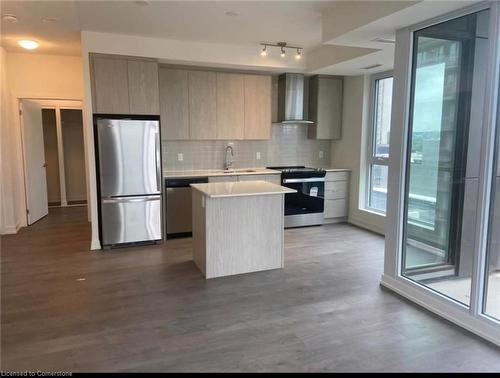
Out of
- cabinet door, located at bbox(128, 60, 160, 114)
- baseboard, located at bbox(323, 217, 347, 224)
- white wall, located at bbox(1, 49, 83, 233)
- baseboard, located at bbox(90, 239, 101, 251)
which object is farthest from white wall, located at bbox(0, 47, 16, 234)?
baseboard, located at bbox(323, 217, 347, 224)

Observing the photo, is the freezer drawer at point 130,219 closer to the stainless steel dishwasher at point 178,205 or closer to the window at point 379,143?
the stainless steel dishwasher at point 178,205

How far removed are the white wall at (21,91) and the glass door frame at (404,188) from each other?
5066 mm

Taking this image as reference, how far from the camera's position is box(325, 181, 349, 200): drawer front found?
6148 millimetres

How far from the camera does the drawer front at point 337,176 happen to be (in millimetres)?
6133

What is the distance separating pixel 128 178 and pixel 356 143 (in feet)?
12.0

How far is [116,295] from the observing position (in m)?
3.37

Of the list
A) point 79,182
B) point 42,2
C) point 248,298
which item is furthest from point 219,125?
point 79,182

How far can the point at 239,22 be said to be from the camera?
13.6 ft

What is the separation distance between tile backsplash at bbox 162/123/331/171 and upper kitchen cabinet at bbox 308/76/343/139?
352mm

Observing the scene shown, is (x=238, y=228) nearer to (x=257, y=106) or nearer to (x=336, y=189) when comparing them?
(x=257, y=106)

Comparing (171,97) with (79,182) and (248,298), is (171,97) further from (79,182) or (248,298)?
(79,182)

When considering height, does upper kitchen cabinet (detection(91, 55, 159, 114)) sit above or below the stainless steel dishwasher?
above

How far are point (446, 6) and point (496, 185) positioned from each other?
1.37 m

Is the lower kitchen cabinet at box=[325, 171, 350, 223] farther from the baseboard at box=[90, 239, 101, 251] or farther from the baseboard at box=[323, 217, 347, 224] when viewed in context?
the baseboard at box=[90, 239, 101, 251]
